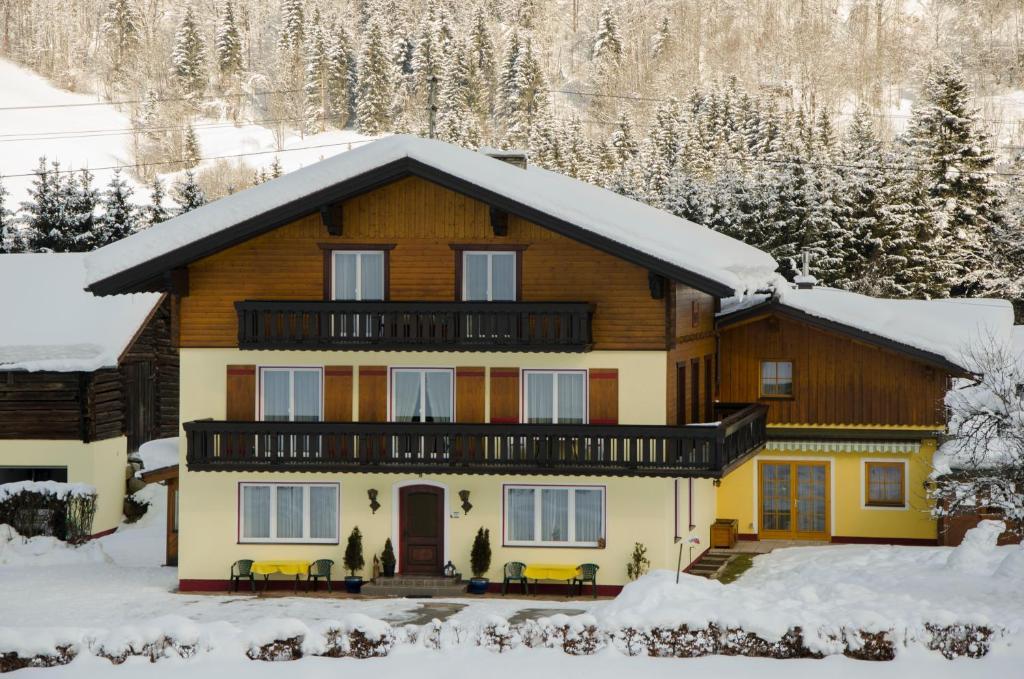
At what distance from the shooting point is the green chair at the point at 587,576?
3153cm

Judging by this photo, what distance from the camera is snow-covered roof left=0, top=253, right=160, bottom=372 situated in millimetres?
41250

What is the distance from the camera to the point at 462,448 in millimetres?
31594

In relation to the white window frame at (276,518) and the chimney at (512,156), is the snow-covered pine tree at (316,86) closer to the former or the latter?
the chimney at (512,156)

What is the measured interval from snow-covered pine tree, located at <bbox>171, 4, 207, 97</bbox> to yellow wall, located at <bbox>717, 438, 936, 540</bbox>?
169 m

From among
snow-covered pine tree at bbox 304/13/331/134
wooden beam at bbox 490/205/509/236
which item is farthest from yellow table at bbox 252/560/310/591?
snow-covered pine tree at bbox 304/13/331/134

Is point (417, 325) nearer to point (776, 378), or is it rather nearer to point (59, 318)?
point (776, 378)

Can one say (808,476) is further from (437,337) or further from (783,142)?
(783,142)

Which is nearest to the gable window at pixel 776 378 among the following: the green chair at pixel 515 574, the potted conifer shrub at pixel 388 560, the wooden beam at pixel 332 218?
the green chair at pixel 515 574

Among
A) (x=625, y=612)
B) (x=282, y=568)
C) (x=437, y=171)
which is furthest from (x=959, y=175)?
(x=625, y=612)

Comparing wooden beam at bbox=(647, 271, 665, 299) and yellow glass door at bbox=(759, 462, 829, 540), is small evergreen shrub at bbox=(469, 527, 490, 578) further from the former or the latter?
yellow glass door at bbox=(759, 462, 829, 540)

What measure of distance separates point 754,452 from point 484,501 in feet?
25.1

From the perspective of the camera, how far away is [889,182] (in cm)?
7225

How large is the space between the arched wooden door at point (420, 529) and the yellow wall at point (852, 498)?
9069mm

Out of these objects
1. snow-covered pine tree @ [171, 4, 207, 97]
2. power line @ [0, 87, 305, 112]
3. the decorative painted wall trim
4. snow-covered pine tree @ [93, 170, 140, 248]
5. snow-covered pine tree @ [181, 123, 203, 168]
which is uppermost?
snow-covered pine tree @ [171, 4, 207, 97]
